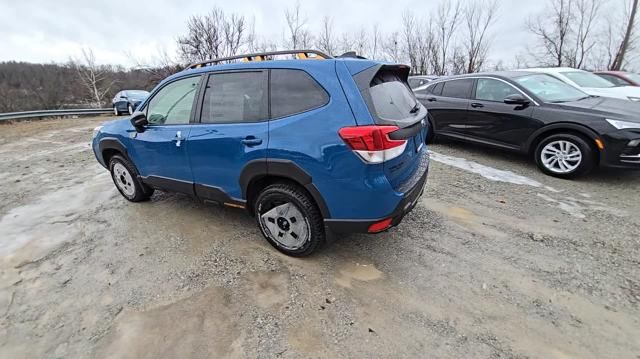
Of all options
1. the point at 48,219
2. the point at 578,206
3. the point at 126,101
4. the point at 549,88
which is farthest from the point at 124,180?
the point at 126,101

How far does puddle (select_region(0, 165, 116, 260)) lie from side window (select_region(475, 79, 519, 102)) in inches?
249

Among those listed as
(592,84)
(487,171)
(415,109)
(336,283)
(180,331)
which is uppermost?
(592,84)

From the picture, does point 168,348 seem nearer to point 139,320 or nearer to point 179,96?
point 139,320

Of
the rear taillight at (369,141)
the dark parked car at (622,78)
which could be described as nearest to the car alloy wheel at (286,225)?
the rear taillight at (369,141)

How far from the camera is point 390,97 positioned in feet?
8.59

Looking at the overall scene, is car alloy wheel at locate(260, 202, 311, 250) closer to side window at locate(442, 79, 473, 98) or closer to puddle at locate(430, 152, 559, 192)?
puddle at locate(430, 152, 559, 192)

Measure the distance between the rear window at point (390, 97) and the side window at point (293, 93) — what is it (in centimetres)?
40

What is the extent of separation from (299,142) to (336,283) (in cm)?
117

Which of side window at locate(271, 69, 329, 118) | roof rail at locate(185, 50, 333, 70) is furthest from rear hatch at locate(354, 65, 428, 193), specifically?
roof rail at locate(185, 50, 333, 70)

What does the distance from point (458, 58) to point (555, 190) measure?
102ft

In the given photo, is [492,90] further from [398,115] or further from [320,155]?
[320,155]

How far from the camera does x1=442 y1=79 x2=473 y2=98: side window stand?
19.7 ft

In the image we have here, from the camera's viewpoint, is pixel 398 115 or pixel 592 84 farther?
pixel 592 84

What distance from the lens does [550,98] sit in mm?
5043
